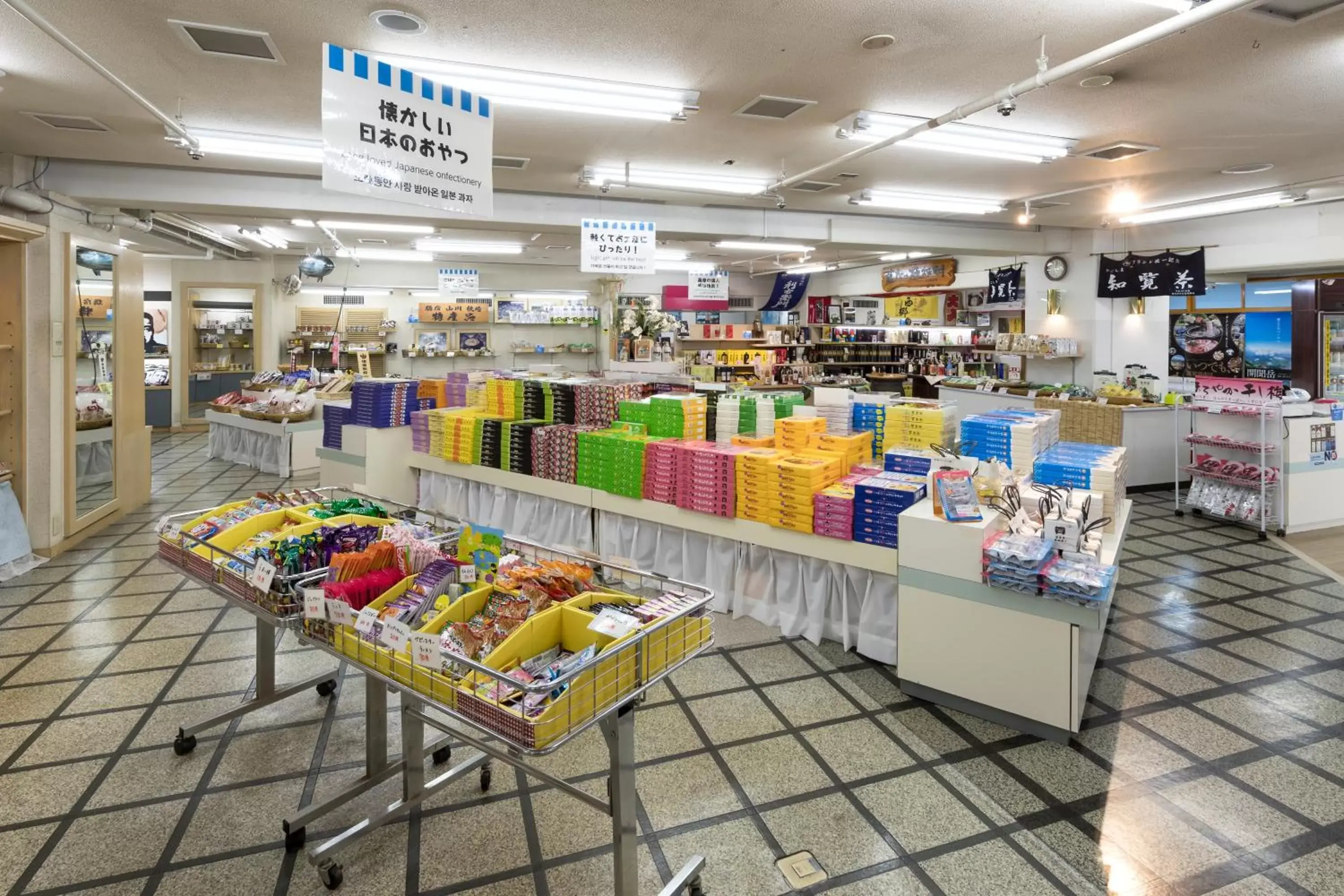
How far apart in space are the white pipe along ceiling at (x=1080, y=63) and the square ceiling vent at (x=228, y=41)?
4.09 meters

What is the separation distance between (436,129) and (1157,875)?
457 cm

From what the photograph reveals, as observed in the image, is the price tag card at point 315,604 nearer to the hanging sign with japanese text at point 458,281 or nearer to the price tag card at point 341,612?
the price tag card at point 341,612

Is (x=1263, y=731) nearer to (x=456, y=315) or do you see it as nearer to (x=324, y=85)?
(x=324, y=85)

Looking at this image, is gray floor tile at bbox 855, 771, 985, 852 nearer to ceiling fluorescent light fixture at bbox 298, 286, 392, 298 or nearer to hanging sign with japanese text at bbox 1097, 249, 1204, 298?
hanging sign with japanese text at bbox 1097, 249, 1204, 298

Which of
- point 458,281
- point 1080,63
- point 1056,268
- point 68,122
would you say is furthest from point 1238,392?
point 68,122

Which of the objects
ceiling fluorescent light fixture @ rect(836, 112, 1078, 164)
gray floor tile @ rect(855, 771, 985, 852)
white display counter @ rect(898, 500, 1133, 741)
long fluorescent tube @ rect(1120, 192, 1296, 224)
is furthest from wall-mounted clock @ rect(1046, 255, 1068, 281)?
gray floor tile @ rect(855, 771, 985, 852)

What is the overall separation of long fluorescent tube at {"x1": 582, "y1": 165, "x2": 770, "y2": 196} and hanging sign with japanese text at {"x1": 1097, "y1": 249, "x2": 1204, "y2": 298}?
5994mm

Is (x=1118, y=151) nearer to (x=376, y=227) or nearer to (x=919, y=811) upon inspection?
(x=919, y=811)

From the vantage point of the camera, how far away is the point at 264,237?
35.9ft

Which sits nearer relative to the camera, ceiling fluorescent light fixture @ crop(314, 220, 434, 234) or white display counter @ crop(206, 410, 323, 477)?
ceiling fluorescent light fixture @ crop(314, 220, 434, 234)

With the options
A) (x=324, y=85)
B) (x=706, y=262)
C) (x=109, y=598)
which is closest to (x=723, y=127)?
(x=324, y=85)

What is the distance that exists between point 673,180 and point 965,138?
276 centimetres

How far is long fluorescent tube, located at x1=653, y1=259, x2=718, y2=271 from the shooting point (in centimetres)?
1438

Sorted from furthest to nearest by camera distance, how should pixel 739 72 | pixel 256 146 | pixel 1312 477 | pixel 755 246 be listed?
pixel 755 246 < pixel 1312 477 < pixel 256 146 < pixel 739 72
